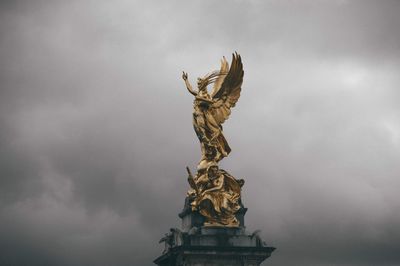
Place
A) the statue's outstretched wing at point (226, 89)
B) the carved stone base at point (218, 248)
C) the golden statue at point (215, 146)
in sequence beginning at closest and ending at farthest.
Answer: the carved stone base at point (218, 248)
the golden statue at point (215, 146)
the statue's outstretched wing at point (226, 89)

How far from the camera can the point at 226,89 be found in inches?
1953

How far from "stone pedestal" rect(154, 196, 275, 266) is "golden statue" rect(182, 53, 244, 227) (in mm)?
647

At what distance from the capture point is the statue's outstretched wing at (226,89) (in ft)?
161

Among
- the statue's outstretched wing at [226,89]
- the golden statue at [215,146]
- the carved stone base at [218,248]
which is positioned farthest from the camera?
the statue's outstretched wing at [226,89]

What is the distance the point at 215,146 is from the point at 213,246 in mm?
5973

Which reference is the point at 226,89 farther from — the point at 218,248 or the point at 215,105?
the point at 218,248

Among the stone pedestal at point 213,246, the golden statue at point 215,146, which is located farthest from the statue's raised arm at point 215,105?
the stone pedestal at point 213,246

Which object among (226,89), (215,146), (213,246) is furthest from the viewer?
(226,89)

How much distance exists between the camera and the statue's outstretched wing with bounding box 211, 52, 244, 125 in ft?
161

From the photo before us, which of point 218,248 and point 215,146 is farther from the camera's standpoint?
point 215,146

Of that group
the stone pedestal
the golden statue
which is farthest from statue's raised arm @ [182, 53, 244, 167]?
the stone pedestal

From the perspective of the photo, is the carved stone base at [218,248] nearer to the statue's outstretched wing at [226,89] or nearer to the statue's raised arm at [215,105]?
the statue's raised arm at [215,105]

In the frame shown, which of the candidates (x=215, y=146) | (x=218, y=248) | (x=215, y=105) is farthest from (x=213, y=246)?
(x=215, y=105)

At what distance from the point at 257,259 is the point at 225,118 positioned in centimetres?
823
